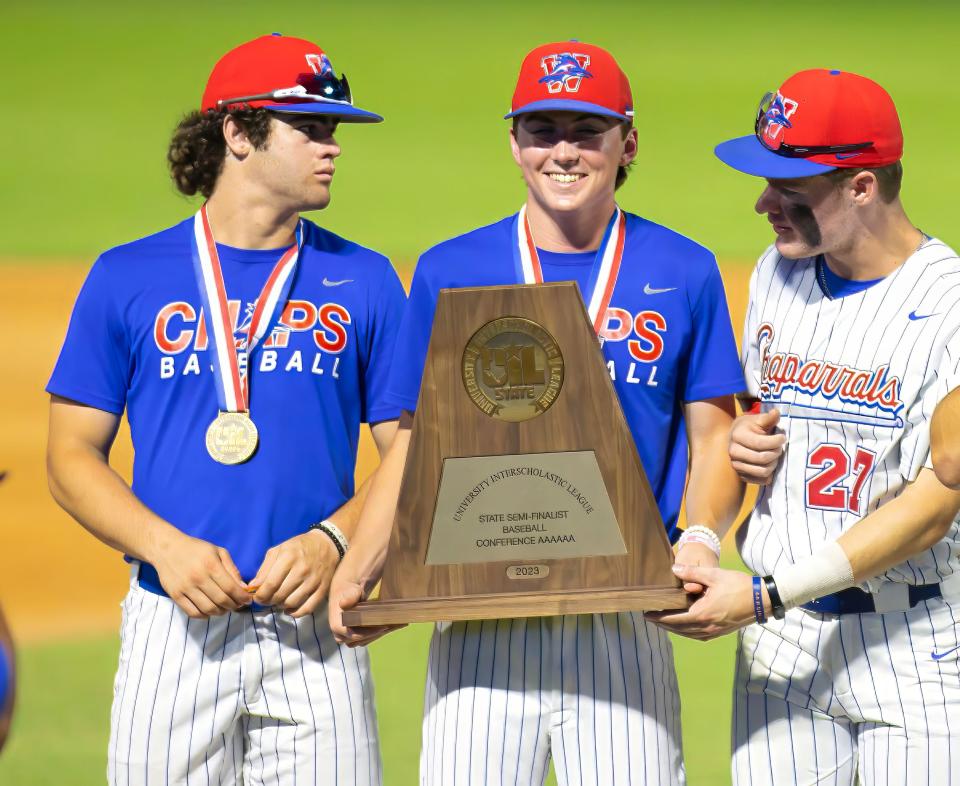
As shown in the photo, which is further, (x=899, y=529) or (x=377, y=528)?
(x=377, y=528)

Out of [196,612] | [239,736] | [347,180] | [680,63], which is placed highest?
[680,63]

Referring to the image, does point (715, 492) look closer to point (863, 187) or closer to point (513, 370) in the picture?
point (513, 370)

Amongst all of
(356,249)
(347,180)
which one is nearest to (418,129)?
(347,180)

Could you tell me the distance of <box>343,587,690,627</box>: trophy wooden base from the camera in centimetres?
291

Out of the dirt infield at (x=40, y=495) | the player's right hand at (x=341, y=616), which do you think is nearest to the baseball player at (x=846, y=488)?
the player's right hand at (x=341, y=616)

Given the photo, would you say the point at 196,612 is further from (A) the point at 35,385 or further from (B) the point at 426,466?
(A) the point at 35,385

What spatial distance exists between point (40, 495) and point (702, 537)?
518 cm

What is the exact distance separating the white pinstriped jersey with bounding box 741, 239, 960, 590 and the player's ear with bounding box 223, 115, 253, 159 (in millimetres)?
1313

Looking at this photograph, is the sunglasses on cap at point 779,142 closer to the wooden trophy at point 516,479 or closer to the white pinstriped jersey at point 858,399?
the white pinstriped jersey at point 858,399

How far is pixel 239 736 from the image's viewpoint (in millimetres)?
3352

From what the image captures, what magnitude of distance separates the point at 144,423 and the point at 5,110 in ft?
32.0

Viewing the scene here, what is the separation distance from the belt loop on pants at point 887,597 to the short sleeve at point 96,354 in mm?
1646

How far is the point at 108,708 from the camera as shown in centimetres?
550

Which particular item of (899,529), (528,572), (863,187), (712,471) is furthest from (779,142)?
(528,572)
